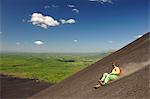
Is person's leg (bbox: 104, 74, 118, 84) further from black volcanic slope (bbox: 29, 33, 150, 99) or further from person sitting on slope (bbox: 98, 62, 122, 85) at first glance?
black volcanic slope (bbox: 29, 33, 150, 99)

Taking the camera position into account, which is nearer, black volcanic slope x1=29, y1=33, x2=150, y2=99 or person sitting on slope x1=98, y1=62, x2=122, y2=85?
black volcanic slope x1=29, y1=33, x2=150, y2=99

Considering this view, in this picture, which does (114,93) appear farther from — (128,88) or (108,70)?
(108,70)

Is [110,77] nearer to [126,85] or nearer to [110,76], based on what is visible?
[110,76]

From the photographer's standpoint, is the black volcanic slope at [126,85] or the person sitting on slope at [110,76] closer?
the black volcanic slope at [126,85]

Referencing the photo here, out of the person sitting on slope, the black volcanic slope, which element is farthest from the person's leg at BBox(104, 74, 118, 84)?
the black volcanic slope

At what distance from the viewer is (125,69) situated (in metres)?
19.2

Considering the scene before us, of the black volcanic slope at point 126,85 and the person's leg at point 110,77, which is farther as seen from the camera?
the person's leg at point 110,77

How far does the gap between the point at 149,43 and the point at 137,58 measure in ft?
9.97

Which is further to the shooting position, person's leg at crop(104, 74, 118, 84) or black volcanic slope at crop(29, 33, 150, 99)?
person's leg at crop(104, 74, 118, 84)

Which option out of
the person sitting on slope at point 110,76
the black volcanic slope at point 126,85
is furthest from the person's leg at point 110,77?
the black volcanic slope at point 126,85

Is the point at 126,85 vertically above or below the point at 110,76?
below

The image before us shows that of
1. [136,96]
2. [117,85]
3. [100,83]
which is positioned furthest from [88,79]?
[136,96]

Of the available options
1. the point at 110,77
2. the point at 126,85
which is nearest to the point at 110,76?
the point at 110,77

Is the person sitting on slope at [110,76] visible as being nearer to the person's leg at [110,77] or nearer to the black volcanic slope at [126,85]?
the person's leg at [110,77]
